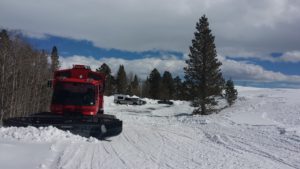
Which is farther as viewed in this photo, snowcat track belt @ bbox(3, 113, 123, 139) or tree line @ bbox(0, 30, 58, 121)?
tree line @ bbox(0, 30, 58, 121)

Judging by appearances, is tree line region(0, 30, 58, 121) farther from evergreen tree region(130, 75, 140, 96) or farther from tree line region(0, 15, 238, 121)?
evergreen tree region(130, 75, 140, 96)

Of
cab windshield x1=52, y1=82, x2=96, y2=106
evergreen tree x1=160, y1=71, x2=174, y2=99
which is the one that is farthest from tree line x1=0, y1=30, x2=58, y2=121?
evergreen tree x1=160, y1=71, x2=174, y2=99

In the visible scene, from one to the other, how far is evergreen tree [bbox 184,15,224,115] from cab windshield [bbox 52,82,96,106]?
1937 cm

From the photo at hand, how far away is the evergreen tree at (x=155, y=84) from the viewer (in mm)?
110688

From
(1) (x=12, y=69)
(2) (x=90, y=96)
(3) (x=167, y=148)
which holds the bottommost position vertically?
(3) (x=167, y=148)

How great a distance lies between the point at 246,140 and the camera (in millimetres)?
16188

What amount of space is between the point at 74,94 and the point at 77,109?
30.9 inches

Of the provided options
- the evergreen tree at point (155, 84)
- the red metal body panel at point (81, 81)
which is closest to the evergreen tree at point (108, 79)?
the evergreen tree at point (155, 84)

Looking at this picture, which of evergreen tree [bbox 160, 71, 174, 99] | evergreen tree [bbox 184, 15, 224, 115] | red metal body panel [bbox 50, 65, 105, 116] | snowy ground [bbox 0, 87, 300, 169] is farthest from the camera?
evergreen tree [bbox 160, 71, 174, 99]

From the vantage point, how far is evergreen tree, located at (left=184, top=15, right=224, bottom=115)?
37.7 metres

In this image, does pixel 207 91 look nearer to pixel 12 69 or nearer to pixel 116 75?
pixel 12 69

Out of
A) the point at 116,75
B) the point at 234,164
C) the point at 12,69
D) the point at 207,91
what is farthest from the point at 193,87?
the point at 116,75

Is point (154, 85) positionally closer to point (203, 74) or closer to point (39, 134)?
point (203, 74)

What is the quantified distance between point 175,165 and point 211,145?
453 centimetres
